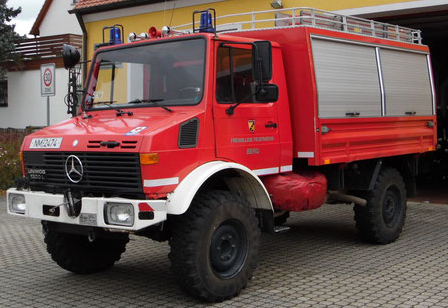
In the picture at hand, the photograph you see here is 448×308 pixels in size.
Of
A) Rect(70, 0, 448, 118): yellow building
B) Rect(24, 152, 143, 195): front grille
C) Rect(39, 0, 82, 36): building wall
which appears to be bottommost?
Rect(24, 152, 143, 195): front grille

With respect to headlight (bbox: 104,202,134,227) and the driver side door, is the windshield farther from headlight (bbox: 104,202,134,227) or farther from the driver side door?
headlight (bbox: 104,202,134,227)

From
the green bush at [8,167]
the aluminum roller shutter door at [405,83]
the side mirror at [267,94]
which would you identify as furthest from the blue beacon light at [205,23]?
the green bush at [8,167]

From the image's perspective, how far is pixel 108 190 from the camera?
5398mm

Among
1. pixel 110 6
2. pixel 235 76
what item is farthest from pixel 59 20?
pixel 235 76

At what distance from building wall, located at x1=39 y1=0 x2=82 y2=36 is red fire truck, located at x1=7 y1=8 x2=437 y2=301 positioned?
86.4ft

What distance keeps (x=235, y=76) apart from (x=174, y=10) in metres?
10.00

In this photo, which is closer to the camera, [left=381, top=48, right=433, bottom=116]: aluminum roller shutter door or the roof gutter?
[left=381, top=48, right=433, bottom=116]: aluminum roller shutter door

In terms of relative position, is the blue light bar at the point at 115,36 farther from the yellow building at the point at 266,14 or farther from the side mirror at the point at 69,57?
the yellow building at the point at 266,14

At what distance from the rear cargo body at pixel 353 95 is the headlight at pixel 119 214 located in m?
2.47

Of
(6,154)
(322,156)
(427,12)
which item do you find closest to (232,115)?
(322,156)

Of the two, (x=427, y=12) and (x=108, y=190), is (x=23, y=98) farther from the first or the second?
(x=108, y=190)

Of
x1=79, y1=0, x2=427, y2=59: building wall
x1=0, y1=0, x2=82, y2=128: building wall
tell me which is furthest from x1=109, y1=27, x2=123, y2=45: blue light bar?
x1=0, y1=0, x2=82, y2=128: building wall

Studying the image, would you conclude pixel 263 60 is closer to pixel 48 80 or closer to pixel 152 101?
pixel 152 101

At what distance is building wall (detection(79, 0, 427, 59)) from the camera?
41.3 ft
